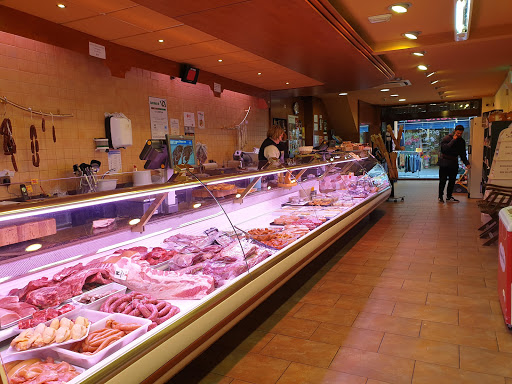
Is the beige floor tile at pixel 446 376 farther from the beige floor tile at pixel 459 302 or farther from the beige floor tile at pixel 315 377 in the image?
the beige floor tile at pixel 459 302

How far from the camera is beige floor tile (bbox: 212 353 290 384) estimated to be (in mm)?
2537

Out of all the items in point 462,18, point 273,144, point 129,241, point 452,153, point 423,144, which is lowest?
point 129,241

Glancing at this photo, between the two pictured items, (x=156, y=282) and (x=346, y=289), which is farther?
(x=346, y=289)

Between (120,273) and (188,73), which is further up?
(188,73)

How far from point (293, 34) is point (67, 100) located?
2.97 m

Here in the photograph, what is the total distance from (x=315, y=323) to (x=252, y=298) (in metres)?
0.80

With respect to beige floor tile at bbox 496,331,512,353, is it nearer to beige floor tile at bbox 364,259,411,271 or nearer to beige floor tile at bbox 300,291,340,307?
beige floor tile at bbox 300,291,340,307

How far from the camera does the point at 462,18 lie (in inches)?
188

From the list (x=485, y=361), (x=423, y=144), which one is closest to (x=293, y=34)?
(x=485, y=361)

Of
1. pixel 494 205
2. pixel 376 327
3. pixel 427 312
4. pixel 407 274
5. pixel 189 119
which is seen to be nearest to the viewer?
pixel 376 327

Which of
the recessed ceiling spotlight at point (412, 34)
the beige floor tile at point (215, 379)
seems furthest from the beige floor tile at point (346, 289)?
the recessed ceiling spotlight at point (412, 34)

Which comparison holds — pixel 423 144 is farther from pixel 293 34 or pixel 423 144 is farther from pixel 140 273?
pixel 140 273

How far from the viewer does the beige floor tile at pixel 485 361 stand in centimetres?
251

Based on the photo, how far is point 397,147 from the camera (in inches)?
418
